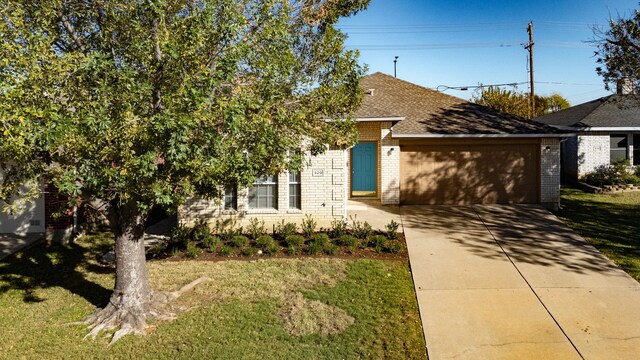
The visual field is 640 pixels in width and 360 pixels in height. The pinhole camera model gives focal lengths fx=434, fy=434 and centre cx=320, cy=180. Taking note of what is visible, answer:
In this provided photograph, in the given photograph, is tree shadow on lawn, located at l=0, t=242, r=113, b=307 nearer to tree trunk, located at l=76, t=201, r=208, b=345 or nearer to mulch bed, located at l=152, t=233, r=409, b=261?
tree trunk, located at l=76, t=201, r=208, b=345

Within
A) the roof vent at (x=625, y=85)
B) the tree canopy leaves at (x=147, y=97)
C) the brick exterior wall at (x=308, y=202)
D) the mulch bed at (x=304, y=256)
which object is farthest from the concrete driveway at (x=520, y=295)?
the roof vent at (x=625, y=85)

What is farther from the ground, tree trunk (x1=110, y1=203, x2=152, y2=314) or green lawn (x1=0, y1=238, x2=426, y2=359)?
tree trunk (x1=110, y1=203, x2=152, y2=314)

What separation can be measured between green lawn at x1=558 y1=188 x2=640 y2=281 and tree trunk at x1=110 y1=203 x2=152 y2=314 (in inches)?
384

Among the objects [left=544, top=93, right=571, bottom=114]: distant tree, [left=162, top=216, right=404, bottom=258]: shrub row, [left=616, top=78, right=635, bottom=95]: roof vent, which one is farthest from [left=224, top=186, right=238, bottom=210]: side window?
[left=544, top=93, right=571, bottom=114]: distant tree

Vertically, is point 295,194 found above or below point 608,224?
above

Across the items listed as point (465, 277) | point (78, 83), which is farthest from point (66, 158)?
point (465, 277)

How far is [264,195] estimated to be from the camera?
512 inches

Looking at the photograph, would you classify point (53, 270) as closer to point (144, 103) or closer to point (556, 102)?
point (144, 103)

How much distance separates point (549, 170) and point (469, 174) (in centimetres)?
285

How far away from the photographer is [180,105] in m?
5.76

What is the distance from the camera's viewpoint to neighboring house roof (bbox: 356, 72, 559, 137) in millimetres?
16016

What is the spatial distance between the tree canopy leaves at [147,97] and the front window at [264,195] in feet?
15.7

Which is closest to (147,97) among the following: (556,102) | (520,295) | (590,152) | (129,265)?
(129,265)

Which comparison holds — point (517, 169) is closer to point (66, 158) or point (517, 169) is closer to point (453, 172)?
point (453, 172)
